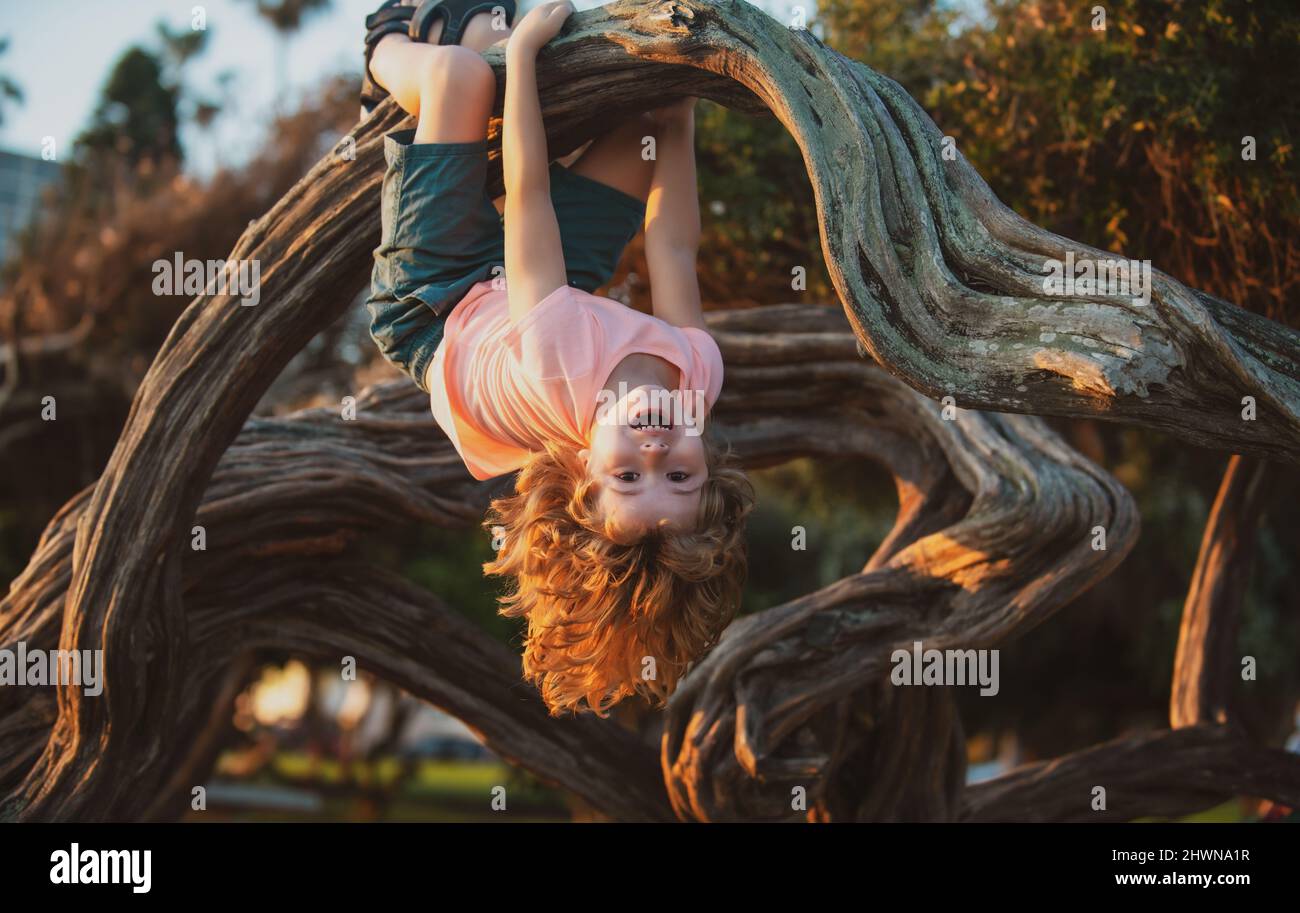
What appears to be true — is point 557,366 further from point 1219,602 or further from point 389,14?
point 1219,602

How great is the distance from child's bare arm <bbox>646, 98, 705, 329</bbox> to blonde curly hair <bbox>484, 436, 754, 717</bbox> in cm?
55

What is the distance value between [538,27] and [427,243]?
29.1 inches

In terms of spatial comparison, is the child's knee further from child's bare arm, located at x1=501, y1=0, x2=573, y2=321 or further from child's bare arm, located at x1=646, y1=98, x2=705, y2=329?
child's bare arm, located at x1=646, y1=98, x2=705, y2=329

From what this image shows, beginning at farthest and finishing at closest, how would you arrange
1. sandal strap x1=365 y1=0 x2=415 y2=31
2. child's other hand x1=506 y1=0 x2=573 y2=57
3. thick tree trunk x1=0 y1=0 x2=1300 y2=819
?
1. sandal strap x1=365 y1=0 x2=415 y2=31
2. child's other hand x1=506 y1=0 x2=573 y2=57
3. thick tree trunk x1=0 y1=0 x2=1300 y2=819

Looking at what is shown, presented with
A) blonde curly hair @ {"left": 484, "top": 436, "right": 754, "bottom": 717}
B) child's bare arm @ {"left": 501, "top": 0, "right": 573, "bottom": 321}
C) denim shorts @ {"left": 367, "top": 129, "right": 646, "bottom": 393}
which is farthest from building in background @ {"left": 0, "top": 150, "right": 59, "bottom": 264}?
blonde curly hair @ {"left": 484, "top": 436, "right": 754, "bottom": 717}

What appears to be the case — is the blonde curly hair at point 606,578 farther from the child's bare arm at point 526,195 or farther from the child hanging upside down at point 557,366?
the child's bare arm at point 526,195

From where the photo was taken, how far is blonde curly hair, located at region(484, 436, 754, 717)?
3801mm

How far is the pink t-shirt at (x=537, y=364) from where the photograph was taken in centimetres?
376

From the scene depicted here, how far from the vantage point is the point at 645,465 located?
374cm

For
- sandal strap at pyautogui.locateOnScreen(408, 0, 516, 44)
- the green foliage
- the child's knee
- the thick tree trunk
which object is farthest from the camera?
the green foliage

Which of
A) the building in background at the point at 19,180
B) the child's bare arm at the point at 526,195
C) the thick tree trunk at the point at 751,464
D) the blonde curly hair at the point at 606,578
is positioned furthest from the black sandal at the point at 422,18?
the building in background at the point at 19,180

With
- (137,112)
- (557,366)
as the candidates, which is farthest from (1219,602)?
(137,112)

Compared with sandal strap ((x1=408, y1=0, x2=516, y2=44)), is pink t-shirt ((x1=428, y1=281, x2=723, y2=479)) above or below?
below
